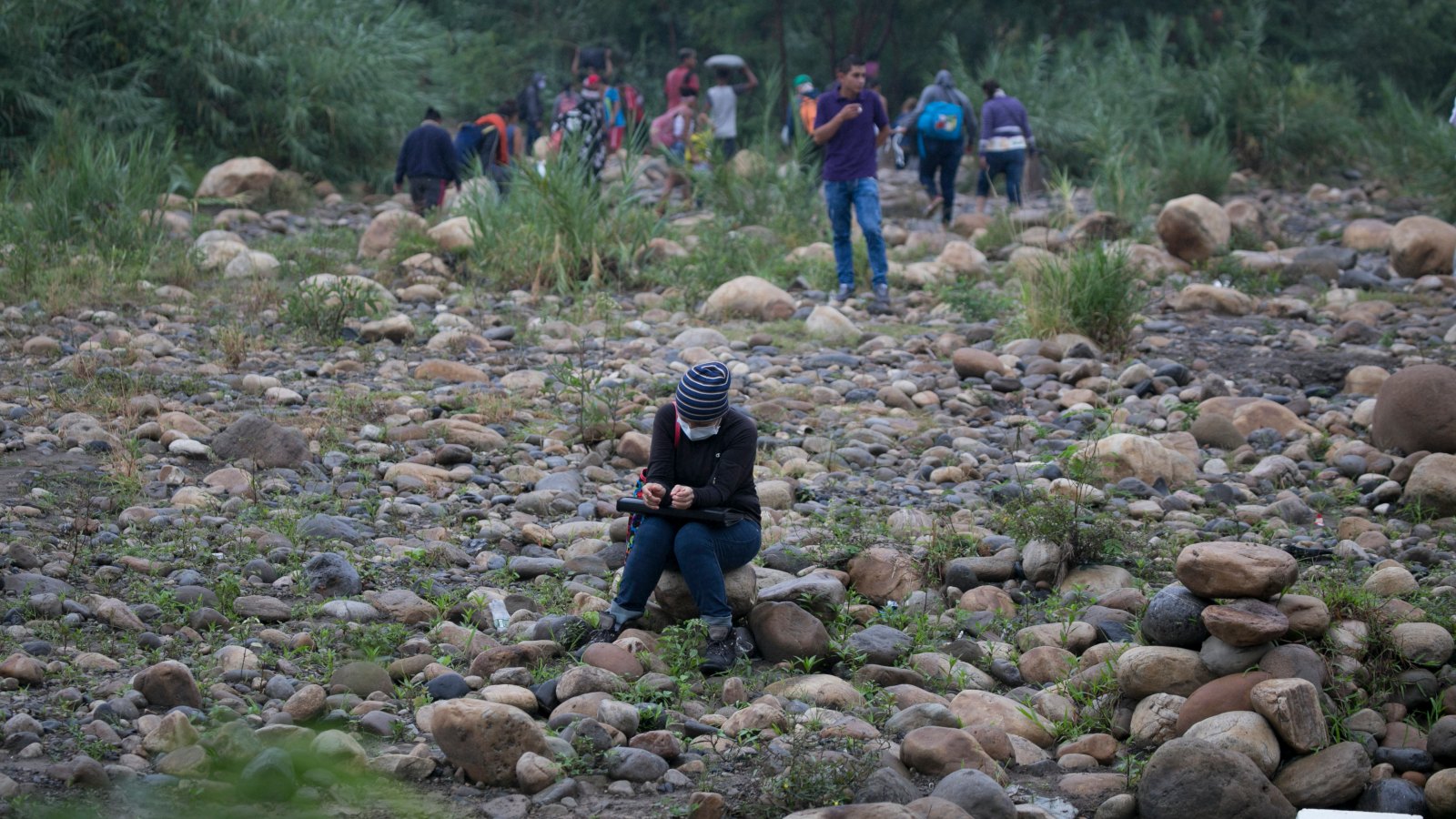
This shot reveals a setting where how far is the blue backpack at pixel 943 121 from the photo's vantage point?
43.1 feet

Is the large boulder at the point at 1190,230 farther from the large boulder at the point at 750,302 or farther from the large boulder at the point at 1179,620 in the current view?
the large boulder at the point at 1179,620

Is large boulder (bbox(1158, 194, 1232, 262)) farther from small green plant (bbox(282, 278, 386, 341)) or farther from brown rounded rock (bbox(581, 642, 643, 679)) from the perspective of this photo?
brown rounded rock (bbox(581, 642, 643, 679))

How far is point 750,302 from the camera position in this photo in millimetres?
9391

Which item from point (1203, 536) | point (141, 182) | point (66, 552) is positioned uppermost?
point (141, 182)

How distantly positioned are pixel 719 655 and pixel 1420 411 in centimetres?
380

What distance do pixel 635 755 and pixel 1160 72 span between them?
655 inches

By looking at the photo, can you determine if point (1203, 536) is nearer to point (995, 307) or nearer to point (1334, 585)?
point (1334, 585)

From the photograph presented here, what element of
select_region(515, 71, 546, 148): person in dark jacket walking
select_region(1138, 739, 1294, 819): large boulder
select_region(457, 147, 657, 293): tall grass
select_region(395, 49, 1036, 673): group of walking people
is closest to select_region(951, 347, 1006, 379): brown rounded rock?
select_region(395, 49, 1036, 673): group of walking people

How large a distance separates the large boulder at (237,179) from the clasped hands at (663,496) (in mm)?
11240

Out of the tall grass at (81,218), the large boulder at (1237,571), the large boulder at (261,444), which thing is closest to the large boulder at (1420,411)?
the large boulder at (1237,571)

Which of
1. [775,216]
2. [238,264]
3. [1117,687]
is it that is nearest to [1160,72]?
[775,216]

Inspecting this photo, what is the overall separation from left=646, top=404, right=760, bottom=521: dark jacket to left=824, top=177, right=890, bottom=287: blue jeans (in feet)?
16.6

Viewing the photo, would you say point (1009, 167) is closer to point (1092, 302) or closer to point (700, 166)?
point (700, 166)

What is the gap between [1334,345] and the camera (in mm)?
8516
